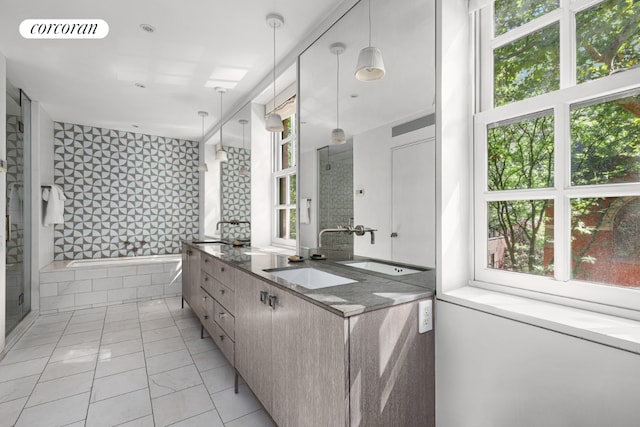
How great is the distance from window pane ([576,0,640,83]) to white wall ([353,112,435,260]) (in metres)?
0.67

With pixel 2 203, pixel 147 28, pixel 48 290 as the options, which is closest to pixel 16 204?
pixel 2 203

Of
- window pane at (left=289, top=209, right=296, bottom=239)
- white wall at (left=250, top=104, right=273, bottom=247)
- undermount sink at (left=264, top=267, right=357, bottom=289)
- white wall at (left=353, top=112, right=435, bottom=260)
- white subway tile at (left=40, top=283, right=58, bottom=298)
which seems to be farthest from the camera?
white subway tile at (left=40, top=283, right=58, bottom=298)

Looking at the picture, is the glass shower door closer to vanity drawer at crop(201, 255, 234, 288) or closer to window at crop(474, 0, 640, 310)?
vanity drawer at crop(201, 255, 234, 288)

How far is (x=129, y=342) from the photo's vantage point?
2965 millimetres

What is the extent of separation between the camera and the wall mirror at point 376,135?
5.00ft

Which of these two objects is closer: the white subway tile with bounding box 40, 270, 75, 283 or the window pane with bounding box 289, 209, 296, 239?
the window pane with bounding box 289, 209, 296, 239

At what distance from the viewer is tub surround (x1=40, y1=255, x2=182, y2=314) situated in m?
3.97

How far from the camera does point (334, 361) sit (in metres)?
1.13

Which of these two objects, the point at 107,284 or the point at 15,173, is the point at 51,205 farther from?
the point at 107,284

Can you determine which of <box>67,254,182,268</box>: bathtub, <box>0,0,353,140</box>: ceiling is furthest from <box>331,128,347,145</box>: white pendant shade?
<box>67,254,182,268</box>: bathtub

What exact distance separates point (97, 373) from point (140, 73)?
2.71 metres

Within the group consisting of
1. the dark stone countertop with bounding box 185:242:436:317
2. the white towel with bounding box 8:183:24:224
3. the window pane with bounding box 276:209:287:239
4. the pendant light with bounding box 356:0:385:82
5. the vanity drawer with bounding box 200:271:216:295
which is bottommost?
the vanity drawer with bounding box 200:271:216:295

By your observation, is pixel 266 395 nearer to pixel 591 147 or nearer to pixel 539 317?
pixel 539 317

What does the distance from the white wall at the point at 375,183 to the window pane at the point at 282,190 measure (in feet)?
4.31
